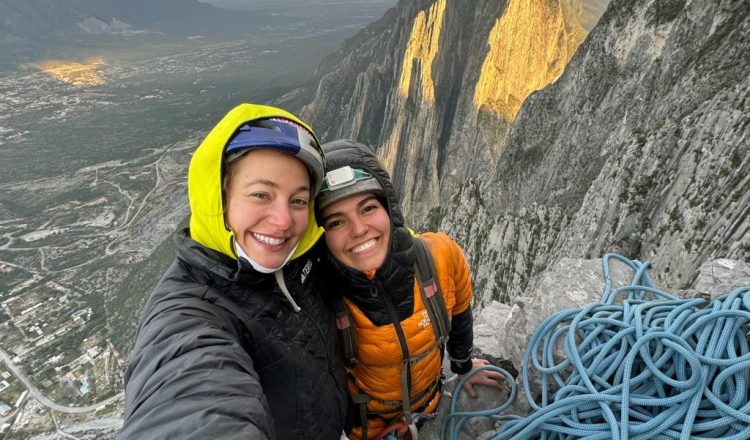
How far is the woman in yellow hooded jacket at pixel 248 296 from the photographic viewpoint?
2621 millimetres

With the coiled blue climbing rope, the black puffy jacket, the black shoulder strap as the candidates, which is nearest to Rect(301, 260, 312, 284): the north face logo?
the black puffy jacket

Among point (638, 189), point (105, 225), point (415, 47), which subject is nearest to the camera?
point (638, 189)

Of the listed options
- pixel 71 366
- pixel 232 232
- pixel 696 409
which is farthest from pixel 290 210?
pixel 71 366

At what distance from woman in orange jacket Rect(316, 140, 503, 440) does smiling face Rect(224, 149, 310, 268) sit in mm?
694

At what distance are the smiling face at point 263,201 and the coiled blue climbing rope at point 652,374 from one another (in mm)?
3034

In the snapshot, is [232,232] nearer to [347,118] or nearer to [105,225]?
[347,118]

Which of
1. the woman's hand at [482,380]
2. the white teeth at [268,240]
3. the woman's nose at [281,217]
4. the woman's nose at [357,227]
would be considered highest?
the woman's nose at [281,217]

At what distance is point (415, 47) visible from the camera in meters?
95.8

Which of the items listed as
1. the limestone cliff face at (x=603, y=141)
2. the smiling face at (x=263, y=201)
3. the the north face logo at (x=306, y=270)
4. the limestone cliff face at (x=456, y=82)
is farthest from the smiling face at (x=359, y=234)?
the limestone cliff face at (x=456, y=82)

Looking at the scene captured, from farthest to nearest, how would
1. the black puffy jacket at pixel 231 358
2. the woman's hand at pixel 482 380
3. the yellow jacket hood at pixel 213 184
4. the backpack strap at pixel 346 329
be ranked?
the woman's hand at pixel 482 380
the backpack strap at pixel 346 329
the yellow jacket hood at pixel 213 184
the black puffy jacket at pixel 231 358

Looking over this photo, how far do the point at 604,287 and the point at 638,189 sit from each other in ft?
47.6

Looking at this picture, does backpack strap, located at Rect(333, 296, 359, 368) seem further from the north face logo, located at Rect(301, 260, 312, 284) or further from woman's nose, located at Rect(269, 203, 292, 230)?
woman's nose, located at Rect(269, 203, 292, 230)

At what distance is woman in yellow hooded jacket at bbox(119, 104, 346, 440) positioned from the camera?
2621 mm

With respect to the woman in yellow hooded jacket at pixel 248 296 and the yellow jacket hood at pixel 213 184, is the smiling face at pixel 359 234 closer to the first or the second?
the woman in yellow hooded jacket at pixel 248 296
